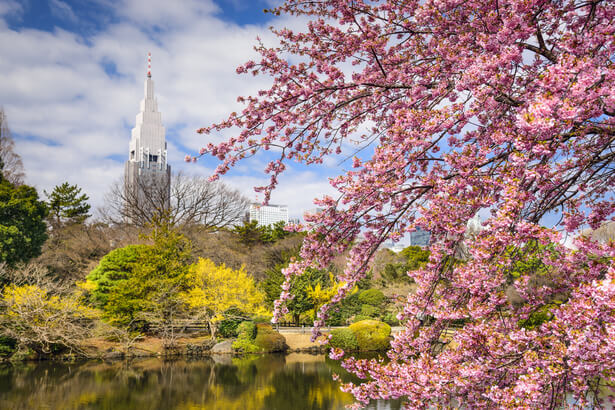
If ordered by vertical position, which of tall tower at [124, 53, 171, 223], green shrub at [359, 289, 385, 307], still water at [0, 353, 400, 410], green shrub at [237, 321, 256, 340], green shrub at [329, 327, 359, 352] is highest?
tall tower at [124, 53, 171, 223]

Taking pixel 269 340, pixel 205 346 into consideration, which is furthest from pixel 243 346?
pixel 205 346

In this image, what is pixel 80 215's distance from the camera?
27.3 meters

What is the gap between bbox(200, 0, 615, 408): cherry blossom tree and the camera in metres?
1.88

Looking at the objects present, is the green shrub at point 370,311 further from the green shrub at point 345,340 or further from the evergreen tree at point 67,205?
the evergreen tree at point 67,205

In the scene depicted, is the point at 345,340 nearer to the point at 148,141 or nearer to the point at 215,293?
the point at 215,293

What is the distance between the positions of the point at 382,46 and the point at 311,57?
0.62 m

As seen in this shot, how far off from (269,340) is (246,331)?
3.09ft

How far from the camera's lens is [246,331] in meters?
16.8

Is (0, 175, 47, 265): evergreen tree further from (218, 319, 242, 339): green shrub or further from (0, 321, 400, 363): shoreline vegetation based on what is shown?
(218, 319, 242, 339): green shrub

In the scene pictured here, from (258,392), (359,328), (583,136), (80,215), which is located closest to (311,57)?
(583,136)

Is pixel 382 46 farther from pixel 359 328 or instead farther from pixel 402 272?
pixel 402 272

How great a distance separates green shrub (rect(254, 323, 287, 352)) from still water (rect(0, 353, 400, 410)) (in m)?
1.99

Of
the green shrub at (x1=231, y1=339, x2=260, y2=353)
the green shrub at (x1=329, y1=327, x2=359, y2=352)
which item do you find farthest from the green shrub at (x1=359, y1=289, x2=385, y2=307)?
the green shrub at (x1=231, y1=339, x2=260, y2=353)

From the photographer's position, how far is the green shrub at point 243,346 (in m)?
16.3
